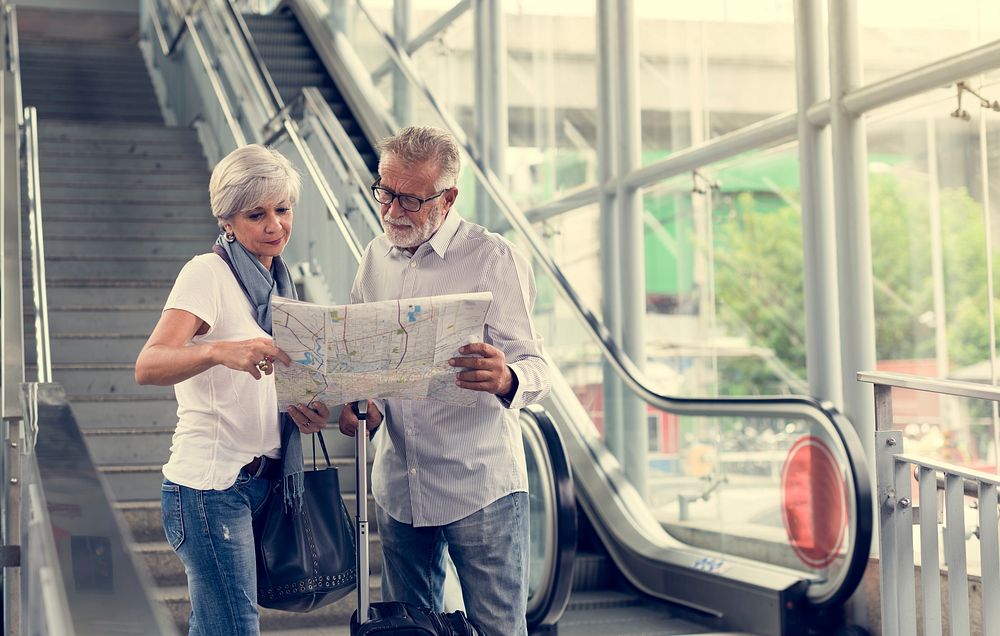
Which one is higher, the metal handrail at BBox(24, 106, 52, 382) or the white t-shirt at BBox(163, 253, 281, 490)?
the metal handrail at BBox(24, 106, 52, 382)

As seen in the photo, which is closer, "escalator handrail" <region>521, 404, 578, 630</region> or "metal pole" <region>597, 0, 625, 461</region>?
"escalator handrail" <region>521, 404, 578, 630</region>

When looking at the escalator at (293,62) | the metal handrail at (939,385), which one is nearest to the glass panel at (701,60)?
the escalator at (293,62)

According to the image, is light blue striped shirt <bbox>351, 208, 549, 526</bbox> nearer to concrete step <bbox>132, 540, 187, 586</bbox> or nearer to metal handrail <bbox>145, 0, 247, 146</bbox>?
concrete step <bbox>132, 540, 187, 586</bbox>

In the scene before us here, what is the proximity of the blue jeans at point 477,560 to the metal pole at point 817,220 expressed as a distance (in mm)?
2977

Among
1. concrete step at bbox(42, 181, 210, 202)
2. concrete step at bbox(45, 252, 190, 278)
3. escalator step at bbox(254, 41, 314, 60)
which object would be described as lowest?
concrete step at bbox(45, 252, 190, 278)

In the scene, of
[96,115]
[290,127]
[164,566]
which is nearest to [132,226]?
[290,127]

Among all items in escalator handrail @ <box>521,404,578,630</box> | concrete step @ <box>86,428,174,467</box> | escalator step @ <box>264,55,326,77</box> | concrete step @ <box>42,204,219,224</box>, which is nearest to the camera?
escalator handrail @ <box>521,404,578,630</box>

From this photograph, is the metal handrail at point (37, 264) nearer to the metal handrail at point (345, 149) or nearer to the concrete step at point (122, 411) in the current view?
the concrete step at point (122, 411)

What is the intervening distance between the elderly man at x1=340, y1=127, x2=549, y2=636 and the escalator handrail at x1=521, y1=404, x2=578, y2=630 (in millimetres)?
2007

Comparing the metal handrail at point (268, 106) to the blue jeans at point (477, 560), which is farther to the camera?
the metal handrail at point (268, 106)

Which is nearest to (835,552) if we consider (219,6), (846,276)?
(846,276)

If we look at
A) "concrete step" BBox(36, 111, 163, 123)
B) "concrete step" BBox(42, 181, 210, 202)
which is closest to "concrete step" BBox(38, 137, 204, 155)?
"concrete step" BBox(42, 181, 210, 202)

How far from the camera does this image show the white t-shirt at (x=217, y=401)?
2.09 metres

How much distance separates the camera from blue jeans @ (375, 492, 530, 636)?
2.21 meters
